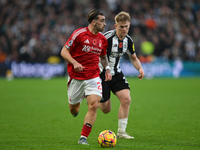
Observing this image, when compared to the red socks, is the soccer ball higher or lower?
lower

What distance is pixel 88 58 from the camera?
275 inches

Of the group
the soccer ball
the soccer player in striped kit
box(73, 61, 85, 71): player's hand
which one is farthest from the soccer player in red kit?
the soccer player in striped kit

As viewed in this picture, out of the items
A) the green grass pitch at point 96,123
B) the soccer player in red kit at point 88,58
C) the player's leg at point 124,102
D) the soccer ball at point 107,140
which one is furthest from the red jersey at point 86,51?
the green grass pitch at point 96,123

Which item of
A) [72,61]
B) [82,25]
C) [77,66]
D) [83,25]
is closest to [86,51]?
[72,61]

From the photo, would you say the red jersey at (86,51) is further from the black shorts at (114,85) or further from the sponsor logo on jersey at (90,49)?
the black shorts at (114,85)

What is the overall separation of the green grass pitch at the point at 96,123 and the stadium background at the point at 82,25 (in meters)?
9.91

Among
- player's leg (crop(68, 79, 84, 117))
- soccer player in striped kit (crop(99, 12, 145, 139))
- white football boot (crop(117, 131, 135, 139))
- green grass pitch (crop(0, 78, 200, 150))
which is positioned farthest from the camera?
soccer player in striped kit (crop(99, 12, 145, 139))

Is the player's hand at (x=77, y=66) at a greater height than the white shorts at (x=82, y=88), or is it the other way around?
the player's hand at (x=77, y=66)

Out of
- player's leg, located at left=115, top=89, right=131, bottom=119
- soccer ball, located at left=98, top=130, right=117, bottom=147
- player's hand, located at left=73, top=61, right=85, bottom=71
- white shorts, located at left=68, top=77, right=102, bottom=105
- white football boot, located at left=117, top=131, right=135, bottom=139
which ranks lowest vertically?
white football boot, located at left=117, top=131, right=135, bottom=139

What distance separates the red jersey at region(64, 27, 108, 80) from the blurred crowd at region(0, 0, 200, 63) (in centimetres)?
1936

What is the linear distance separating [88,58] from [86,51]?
14cm

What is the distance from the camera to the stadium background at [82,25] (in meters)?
26.3

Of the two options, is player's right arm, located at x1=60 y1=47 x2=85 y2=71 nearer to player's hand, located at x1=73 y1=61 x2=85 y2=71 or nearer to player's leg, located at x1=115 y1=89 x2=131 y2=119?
player's hand, located at x1=73 y1=61 x2=85 y2=71

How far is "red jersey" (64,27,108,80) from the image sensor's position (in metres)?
6.89
